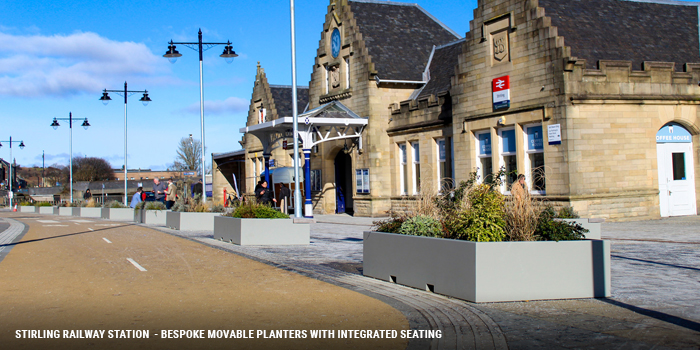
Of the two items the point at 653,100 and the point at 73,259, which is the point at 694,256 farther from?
the point at 73,259

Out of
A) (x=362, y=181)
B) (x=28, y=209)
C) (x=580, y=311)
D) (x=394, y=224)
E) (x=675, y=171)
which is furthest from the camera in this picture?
(x=28, y=209)

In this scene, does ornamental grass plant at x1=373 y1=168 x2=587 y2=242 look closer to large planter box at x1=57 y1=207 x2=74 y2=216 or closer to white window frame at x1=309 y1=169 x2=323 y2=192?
white window frame at x1=309 y1=169 x2=323 y2=192

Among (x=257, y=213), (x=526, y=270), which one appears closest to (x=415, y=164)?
(x=257, y=213)

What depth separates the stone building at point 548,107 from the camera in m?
19.9

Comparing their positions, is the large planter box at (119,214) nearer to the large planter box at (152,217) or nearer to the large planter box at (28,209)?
the large planter box at (152,217)

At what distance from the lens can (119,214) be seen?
35.7 m

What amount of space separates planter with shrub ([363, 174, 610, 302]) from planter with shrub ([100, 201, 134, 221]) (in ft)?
93.4

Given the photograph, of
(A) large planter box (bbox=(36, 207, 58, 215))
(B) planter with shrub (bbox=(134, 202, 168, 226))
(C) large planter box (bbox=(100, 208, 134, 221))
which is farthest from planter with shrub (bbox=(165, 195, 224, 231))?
(A) large planter box (bbox=(36, 207, 58, 215))

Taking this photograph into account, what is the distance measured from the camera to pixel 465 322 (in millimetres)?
7031

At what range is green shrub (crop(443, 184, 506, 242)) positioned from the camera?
334 inches

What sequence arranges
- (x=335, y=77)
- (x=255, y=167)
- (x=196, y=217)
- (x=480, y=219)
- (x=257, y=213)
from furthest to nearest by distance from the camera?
(x=255, y=167) < (x=335, y=77) < (x=196, y=217) < (x=257, y=213) < (x=480, y=219)

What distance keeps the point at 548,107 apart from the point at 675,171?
5355mm

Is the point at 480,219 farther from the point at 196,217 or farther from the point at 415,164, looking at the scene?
the point at 415,164

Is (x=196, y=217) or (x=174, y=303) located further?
(x=196, y=217)
